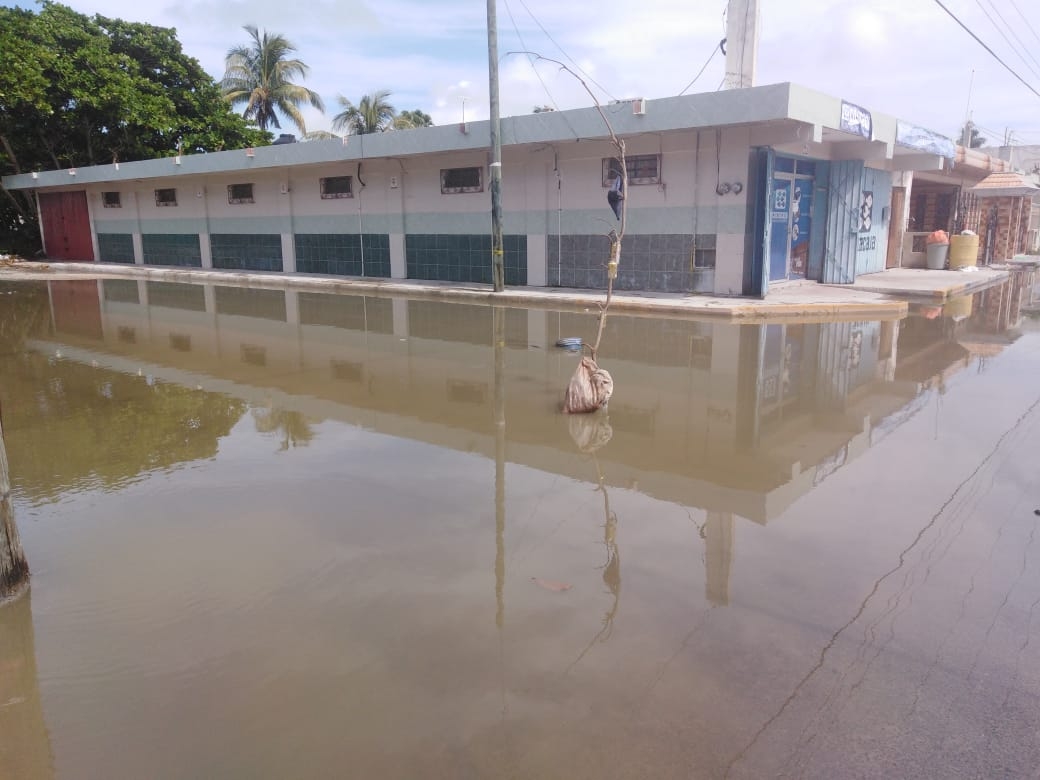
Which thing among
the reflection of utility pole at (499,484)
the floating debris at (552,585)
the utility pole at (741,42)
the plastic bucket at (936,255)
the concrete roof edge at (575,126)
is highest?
the utility pole at (741,42)

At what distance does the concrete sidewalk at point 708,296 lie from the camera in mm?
14859

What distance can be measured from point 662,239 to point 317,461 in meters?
12.8

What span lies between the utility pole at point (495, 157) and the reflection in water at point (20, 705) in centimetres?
1454

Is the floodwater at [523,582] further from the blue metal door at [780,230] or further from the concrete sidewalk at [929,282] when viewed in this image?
the concrete sidewalk at [929,282]

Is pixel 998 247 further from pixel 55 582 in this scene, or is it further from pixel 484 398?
pixel 55 582

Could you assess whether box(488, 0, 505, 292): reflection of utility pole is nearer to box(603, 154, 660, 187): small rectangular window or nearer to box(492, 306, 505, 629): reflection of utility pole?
box(603, 154, 660, 187): small rectangular window

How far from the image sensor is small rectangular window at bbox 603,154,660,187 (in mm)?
17312

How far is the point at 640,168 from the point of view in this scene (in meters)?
17.6

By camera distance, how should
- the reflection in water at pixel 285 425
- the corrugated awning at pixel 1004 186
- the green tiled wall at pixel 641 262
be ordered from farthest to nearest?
the corrugated awning at pixel 1004 186, the green tiled wall at pixel 641 262, the reflection in water at pixel 285 425

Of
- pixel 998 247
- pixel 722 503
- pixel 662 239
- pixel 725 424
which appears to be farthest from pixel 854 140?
pixel 998 247

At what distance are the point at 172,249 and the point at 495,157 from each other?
62.7 feet

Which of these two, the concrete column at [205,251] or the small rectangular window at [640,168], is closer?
the small rectangular window at [640,168]

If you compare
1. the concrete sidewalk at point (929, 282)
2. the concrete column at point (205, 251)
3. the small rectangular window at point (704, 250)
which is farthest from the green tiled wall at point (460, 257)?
the concrete column at point (205, 251)

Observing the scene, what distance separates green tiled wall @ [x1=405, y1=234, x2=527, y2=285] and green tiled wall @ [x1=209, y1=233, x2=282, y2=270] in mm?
6559
